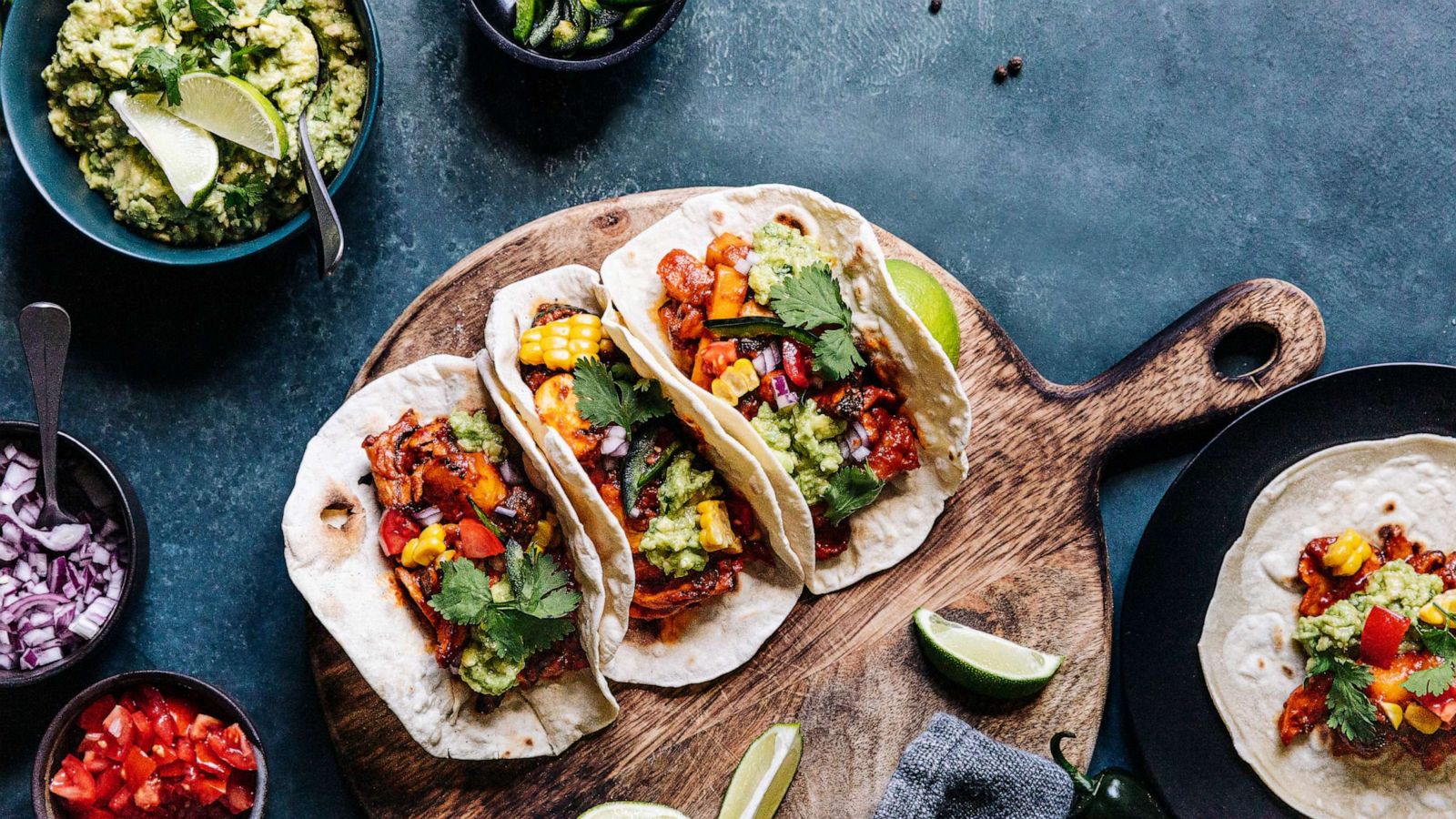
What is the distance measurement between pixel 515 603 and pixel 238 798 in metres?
1.17

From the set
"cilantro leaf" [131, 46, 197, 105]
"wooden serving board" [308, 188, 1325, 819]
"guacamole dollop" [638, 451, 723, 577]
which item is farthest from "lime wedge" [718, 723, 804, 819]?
"cilantro leaf" [131, 46, 197, 105]

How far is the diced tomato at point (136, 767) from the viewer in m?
3.32

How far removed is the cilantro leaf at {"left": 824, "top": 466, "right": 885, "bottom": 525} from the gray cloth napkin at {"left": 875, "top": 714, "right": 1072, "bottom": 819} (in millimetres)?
860

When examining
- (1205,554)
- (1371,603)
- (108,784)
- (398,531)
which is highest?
(1371,603)

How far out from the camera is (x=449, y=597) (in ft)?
10.3

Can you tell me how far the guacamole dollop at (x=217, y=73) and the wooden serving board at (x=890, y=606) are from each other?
58cm

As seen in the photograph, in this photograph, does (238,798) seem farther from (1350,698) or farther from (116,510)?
(1350,698)

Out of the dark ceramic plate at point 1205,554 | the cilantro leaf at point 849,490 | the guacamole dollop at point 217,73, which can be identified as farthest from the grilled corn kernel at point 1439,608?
the guacamole dollop at point 217,73

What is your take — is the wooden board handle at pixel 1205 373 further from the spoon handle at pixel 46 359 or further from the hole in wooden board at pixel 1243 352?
the spoon handle at pixel 46 359

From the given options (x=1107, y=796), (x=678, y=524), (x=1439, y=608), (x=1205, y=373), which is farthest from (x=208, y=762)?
(x=1439, y=608)

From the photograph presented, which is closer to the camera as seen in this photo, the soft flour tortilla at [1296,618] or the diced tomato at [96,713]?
the diced tomato at [96,713]

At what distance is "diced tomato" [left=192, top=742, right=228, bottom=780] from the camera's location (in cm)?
332

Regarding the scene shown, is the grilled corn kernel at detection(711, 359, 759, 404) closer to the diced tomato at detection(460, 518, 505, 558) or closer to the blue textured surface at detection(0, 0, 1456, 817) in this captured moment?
the diced tomato at detection(460, 518, 505, 558)

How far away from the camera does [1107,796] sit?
3.57 m
